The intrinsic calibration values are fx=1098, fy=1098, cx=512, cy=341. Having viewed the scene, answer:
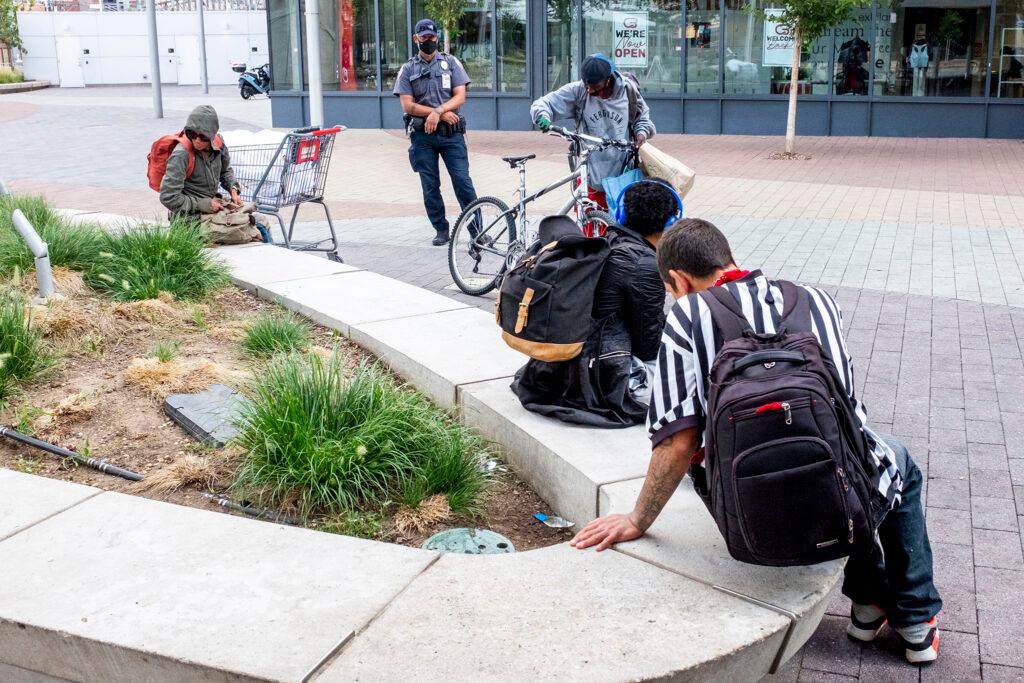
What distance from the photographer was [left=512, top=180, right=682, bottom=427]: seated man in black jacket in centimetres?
438

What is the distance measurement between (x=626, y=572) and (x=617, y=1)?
19.7 meters

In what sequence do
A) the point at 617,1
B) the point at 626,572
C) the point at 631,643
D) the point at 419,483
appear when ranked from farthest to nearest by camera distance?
the point at 617,1
the point at 419,483
the point at 626,572
the point at 631,643

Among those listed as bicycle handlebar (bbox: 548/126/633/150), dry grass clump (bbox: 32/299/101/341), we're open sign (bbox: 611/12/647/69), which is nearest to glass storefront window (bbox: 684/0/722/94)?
we're open sign (bbox: 611/12/647/69)

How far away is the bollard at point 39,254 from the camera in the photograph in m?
5.84

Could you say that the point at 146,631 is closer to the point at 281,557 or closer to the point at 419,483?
the point at 281,557

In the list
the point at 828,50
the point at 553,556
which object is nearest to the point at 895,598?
the point at 553,556

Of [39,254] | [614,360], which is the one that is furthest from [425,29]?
[614,360]

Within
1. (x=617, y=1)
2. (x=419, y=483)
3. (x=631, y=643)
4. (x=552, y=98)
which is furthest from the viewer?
(x=617, y=1)

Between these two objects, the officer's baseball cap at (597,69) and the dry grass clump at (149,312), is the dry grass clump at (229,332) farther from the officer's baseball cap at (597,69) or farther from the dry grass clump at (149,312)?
the officer's baseball cap at (597,69)

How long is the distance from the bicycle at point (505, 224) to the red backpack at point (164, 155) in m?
1.97

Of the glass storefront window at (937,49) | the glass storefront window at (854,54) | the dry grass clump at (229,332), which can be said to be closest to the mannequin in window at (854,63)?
the glass storefront window at (854,54)

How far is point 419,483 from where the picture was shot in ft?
13.1

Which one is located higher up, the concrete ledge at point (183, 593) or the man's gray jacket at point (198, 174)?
the man's gray jacket at point (198, 174)

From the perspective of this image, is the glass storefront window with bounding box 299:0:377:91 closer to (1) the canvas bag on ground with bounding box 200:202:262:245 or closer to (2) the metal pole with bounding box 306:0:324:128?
(2) the metal pole with bounding box 306:0:324:128
